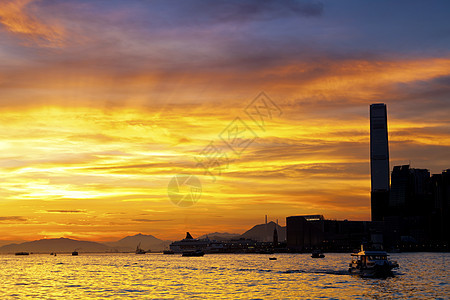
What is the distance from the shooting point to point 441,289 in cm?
11269

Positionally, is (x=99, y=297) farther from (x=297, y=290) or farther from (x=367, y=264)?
(x=367, y=264)

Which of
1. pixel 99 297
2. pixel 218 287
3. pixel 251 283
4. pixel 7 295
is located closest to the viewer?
pixel 99 297

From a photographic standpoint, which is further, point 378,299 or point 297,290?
point 297,290

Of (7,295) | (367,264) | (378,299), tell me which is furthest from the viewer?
(367,264)

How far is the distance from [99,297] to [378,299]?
48335 mm

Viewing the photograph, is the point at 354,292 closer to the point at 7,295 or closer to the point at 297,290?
the point at 297,290

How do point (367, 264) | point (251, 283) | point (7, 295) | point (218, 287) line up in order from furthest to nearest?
point (367, 264) → point (251, 283) → point (218, 287) → point (7, 295)

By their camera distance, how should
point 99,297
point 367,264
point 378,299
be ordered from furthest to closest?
1. point 367,264
2. point 99,297
3. point 378,299

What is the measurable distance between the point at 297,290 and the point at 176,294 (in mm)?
23409

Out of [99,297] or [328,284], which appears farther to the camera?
[328,284]

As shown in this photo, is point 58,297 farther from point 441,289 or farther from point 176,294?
point 441,289

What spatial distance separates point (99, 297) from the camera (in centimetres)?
10419

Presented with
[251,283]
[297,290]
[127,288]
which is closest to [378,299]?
[297,290]

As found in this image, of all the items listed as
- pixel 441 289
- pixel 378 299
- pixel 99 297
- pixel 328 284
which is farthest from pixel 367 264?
pixel 99 297
